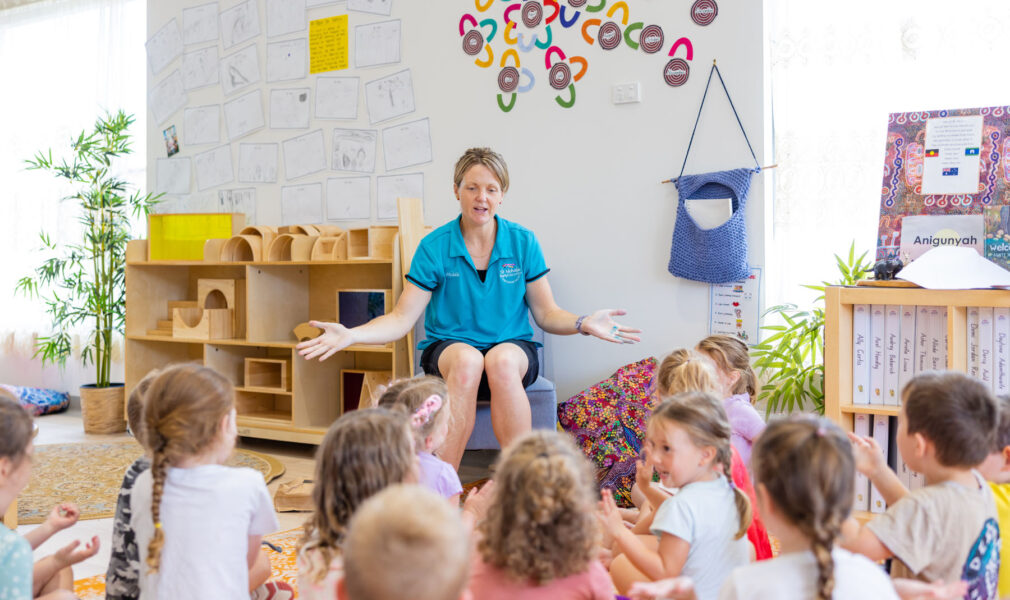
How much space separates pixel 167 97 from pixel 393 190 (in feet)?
5.04

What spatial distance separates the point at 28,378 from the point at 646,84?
163 inches

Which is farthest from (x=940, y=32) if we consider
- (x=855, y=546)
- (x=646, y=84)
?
(x=855, y=546)

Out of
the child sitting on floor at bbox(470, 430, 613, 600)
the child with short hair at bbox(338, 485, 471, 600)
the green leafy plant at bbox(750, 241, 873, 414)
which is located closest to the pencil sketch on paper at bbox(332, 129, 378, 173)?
the green leafy plant at bbox(750, 241, 873, 414)

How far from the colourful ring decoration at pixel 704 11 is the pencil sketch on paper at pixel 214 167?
2307 millimetres

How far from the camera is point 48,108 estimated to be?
5.21 m

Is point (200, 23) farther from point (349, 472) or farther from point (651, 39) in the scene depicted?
point (349, 472)

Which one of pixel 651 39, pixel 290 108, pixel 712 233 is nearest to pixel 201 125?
pixel 290 108

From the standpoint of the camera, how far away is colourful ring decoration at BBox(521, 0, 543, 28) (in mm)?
3398

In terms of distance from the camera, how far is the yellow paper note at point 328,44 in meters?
3.90

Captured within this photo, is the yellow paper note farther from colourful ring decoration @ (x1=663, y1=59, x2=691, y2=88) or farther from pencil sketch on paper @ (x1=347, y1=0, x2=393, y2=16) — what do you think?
colourful ring decoration @ (x1=663, y1=59, x2=691, y2=88)

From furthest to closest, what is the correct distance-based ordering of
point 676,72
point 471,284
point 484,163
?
point 676,72, point 471,284, point 484,163

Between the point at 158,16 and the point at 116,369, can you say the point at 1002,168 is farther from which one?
the point at 116,369

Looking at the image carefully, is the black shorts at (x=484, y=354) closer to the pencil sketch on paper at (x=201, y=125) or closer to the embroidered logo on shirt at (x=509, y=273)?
the embroidered logo on shirt at (x=509, y=273)

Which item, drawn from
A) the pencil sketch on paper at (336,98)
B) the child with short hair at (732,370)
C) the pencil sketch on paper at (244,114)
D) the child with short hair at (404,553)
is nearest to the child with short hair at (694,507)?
the child with short hair at (404,553)
